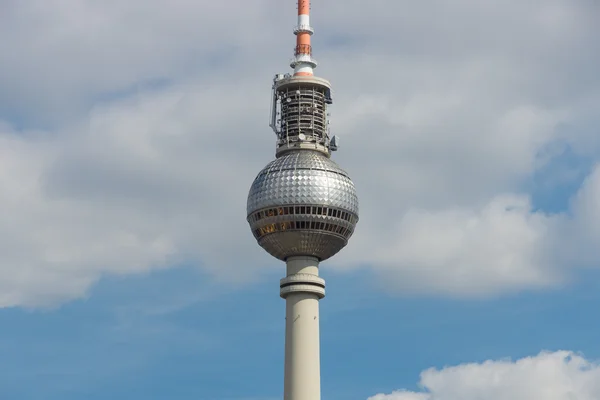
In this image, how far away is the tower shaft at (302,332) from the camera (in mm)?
192250

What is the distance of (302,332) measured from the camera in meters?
194

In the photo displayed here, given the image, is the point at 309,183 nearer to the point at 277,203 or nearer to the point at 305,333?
the point at 277,203

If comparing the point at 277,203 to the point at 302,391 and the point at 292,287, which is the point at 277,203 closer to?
the point at 292,287

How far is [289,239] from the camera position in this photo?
652 ft

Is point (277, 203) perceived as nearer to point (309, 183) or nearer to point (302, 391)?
point (309, 183)

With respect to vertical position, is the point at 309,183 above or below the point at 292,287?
above

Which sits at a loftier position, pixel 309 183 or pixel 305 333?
pixel 309 183

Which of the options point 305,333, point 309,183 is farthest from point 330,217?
point 305,333

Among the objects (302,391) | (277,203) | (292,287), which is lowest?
(302,391)

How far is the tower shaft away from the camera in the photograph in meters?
192

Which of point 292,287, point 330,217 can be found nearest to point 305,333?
point 292,287

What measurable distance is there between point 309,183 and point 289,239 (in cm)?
1009

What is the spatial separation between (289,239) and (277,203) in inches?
253

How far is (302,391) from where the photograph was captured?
191500 millimetres
